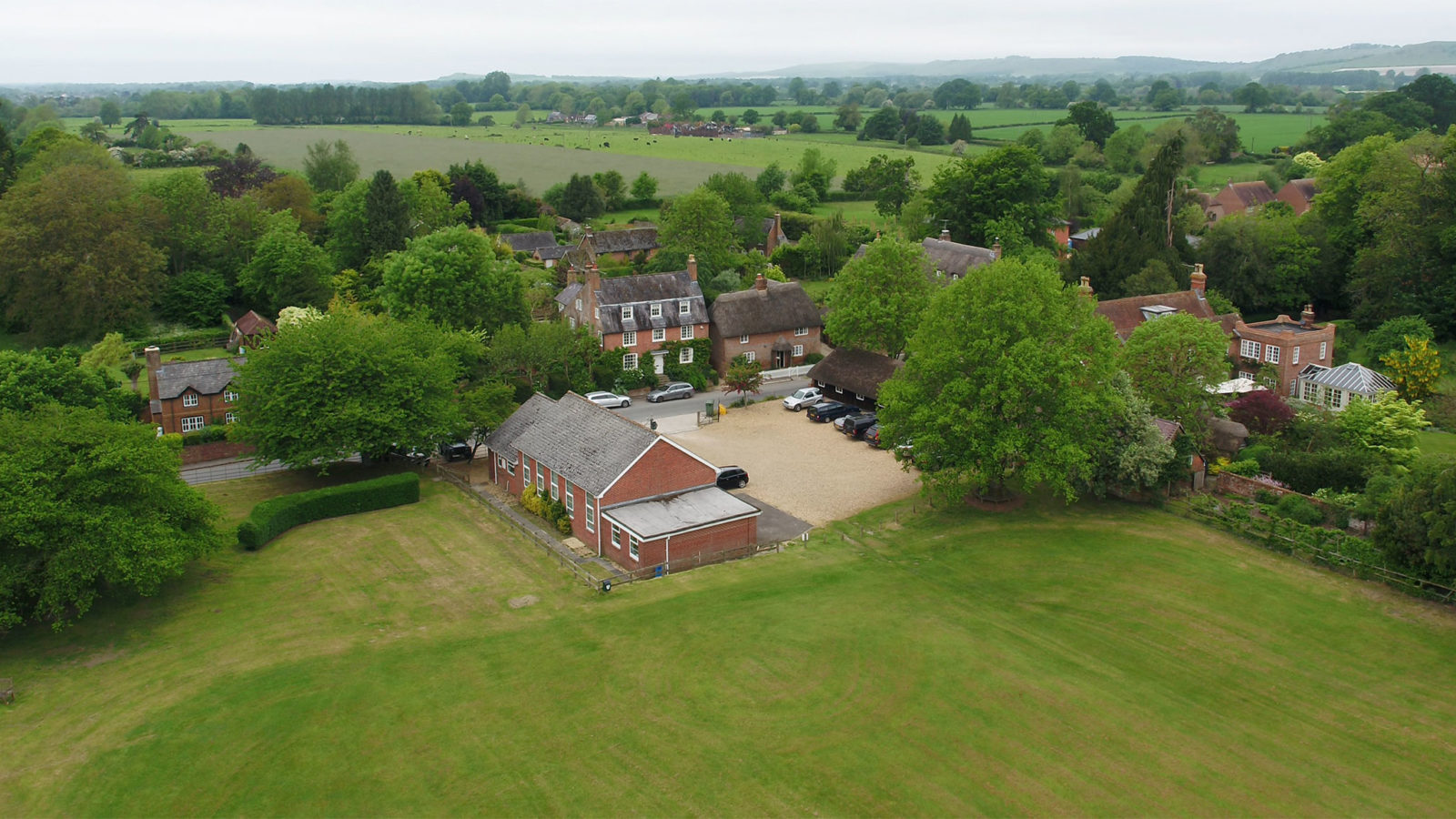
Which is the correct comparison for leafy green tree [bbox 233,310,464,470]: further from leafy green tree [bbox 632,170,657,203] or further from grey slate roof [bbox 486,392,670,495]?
leafy green tree [bbox 632,170,657,203]

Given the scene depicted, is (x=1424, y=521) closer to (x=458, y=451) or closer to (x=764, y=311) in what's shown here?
(x=764, y=311)

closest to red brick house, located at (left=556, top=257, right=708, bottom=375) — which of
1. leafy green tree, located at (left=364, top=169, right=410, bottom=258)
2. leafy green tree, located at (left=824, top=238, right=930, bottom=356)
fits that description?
leafy green tree, located at (left=824, top=238, right=930, bottom=356)

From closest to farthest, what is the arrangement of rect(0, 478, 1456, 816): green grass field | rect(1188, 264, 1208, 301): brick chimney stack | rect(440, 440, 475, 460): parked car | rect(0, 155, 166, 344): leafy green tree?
rect(0, 478, 1456, 816): green grass field → rect(440, 440, 475, 460): parked car → rect(1188, 264, 1208, 301): brick chimney stack → rect(0, 155, 166, 344): leafy green tree

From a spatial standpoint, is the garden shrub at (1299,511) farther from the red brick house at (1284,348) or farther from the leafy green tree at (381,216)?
the leafy green tree at (381,216)

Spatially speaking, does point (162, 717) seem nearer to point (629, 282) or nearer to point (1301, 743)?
point (1301, 743)

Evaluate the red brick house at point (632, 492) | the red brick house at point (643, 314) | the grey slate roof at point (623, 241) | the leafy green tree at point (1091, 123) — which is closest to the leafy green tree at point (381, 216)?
the grey slate roof at point (623, 241)

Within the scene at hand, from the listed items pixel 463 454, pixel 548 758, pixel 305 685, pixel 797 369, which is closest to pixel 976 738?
pixel 548 758
